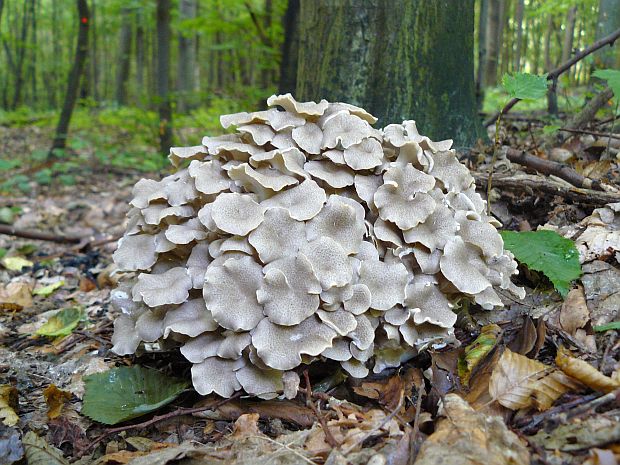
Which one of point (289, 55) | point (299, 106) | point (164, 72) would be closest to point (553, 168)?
point (299, 106)

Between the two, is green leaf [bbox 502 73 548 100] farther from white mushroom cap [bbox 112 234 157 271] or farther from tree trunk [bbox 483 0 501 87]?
tree trunk [bbox 483 0 501 87]

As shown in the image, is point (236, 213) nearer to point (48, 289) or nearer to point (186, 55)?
point (48, 289)

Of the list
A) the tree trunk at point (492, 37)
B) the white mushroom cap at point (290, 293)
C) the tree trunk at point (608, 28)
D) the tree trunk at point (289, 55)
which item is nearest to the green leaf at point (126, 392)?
the white mushroom cap at point (290, 293)

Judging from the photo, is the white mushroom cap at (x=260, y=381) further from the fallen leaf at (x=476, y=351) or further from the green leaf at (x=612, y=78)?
the green leaf at (x=612, y=78)

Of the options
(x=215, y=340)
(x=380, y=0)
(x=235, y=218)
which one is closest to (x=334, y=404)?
(x=215, y=340)

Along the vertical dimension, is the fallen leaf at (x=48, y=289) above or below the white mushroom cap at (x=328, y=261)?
below

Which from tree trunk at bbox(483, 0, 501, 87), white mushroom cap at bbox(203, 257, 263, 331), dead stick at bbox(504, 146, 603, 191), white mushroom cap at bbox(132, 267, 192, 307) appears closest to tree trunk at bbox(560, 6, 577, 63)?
tree trunk at bbox(483, 0, 501, 87)

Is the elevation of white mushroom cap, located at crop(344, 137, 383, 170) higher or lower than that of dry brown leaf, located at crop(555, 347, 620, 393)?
higher
